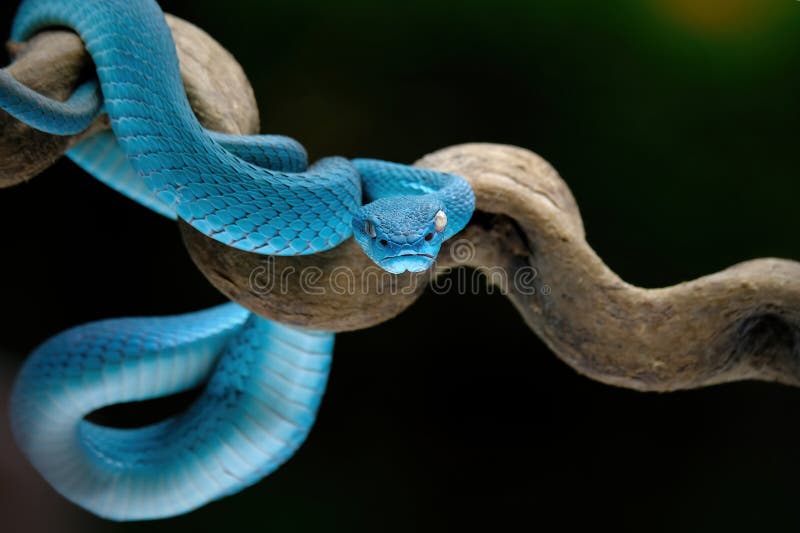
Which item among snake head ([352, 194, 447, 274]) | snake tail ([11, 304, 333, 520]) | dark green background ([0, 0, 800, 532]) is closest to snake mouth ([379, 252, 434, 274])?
snake head ([352, 194, 447, 274])

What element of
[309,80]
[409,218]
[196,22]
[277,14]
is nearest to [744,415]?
[409,218]

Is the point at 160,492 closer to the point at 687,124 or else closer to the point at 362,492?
the point at 362,492

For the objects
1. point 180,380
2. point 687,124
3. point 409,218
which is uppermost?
point 687,124

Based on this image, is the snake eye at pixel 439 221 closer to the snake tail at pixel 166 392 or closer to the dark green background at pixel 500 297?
the snake tail at pixel 166 392

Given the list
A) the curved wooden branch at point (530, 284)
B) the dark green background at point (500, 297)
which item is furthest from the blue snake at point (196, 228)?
the dark green background at point (500, 297)

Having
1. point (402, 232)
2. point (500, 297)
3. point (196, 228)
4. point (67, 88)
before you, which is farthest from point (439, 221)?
point (500, 297)

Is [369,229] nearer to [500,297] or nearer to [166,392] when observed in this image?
[166,392]
